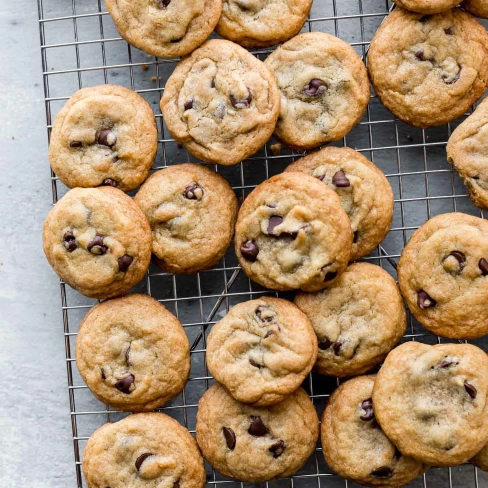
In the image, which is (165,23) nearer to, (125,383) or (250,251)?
(250,251)

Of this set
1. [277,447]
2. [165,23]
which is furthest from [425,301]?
[165,23]

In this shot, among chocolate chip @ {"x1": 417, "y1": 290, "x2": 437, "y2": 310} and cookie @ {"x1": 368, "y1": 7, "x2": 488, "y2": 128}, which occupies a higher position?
cookie @ {"x1": 368, "y1": 7, "x2": 488, "y2": 128}

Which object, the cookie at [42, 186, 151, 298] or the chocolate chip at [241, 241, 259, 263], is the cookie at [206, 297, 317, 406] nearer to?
the chocolate chip at [241, 241, 259, 263]

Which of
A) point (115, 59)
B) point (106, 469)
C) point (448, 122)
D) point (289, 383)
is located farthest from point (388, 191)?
point (106, 469)

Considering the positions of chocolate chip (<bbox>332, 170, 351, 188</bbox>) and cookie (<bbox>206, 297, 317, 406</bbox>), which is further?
chocolate chip (<bbox>332, 170, 351, 188</bbox>)

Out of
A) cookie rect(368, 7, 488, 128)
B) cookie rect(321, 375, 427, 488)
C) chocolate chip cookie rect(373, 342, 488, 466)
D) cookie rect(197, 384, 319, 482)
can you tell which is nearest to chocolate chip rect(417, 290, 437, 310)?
chocolate chip cookie rect(373, 342, 488, 466)

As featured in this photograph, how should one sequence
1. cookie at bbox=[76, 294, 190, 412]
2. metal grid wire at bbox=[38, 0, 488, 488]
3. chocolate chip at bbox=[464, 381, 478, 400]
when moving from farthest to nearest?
metal grid wire at bbox=[38, 0, 488, 488]
cookie at bbox=[76, 294, 190, 412]
chocolate chip at bbox=[464, 381, 478, 400]

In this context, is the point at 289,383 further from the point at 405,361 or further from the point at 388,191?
the point at 388,191
